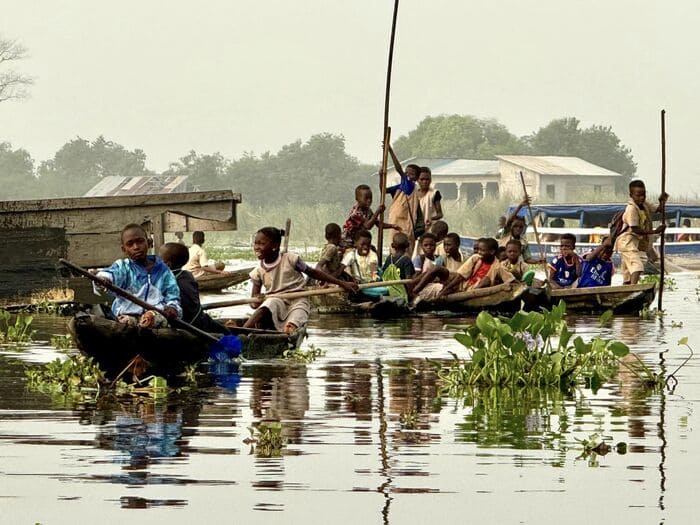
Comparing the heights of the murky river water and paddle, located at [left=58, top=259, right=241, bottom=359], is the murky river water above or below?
below

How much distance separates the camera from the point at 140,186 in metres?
63.8

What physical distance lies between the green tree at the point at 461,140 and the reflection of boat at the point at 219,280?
63.9 meters

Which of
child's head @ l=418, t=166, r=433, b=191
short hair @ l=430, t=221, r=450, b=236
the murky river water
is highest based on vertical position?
child's head @ l=418, t=166, r=433, b=191

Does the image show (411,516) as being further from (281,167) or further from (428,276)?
(281,167)

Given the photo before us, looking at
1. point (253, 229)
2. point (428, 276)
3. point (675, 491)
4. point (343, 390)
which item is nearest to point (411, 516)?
point (675, 491)

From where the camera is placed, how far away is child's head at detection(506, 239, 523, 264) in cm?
1833

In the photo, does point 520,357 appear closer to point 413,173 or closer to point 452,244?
point 452,244

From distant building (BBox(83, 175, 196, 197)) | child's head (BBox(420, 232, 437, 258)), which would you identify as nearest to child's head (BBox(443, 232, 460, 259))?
child's head (BBox(420, 232, 437, 258))

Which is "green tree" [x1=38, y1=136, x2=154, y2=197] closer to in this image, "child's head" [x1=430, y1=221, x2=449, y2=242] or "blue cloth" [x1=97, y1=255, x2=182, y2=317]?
"child's head" [x1=430, y1=221, x2=449, y2=242]

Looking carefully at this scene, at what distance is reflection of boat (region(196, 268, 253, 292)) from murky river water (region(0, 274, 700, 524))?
11.3m

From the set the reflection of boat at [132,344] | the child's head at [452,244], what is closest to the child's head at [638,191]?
the child's head at [452,244]

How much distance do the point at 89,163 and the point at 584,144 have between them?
99.5ft

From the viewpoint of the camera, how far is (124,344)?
10117 mm

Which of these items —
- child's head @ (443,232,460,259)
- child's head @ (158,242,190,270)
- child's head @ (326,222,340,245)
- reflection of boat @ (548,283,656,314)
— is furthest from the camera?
child's head @ (443,232,460,259)
